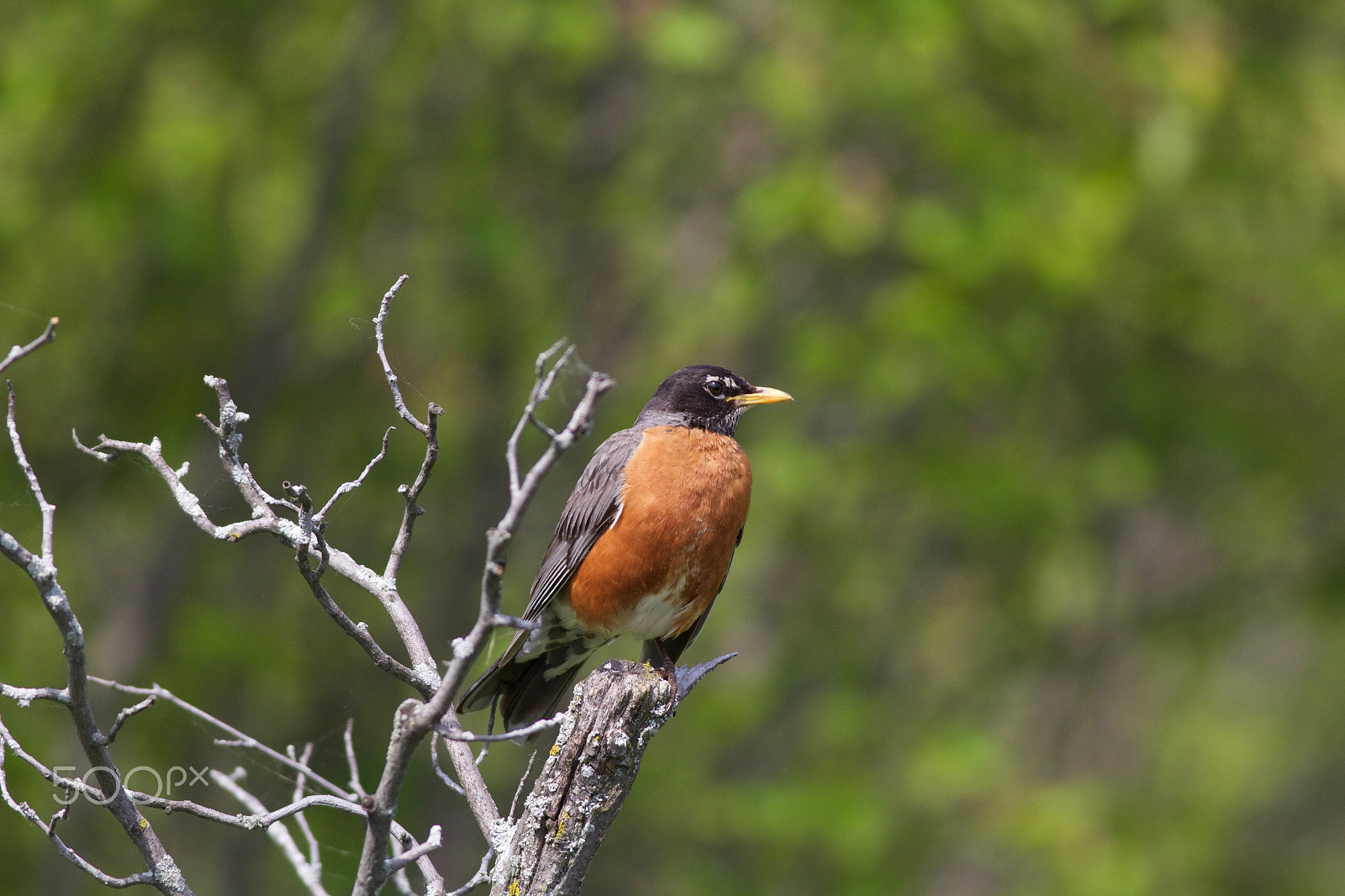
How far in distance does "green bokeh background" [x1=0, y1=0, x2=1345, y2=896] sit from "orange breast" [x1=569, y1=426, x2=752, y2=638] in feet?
9.86

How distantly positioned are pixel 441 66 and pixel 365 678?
367 centimetres

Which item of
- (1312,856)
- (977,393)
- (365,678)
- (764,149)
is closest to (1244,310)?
(977,393)

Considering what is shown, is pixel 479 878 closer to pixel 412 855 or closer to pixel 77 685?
pixel 412 855

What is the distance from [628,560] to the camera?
12.3 ft

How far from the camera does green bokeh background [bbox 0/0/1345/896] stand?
6.51 meters

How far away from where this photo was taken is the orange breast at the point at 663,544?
3.77 meters

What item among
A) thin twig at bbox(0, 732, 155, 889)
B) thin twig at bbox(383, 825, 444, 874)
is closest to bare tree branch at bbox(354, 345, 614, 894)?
thin twig at bbox(383, 825, 444, 874)

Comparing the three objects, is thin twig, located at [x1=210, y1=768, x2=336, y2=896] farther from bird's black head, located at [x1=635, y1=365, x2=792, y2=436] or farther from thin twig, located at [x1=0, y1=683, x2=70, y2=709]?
bird's black head, located at [x1=635, y1=365, x2=792, y2=436]

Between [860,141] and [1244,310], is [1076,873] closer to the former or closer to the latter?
[1244,310]

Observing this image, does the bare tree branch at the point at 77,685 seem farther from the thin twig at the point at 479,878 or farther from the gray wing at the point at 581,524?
the gray wing at the point at 581,524

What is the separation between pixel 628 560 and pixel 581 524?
0.65 ft

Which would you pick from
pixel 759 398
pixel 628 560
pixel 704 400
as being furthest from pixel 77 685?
pixel 759 398

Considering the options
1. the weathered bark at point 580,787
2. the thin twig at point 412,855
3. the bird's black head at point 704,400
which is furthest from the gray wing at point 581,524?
the thin twig at point 412,855

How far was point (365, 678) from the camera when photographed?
754cm
